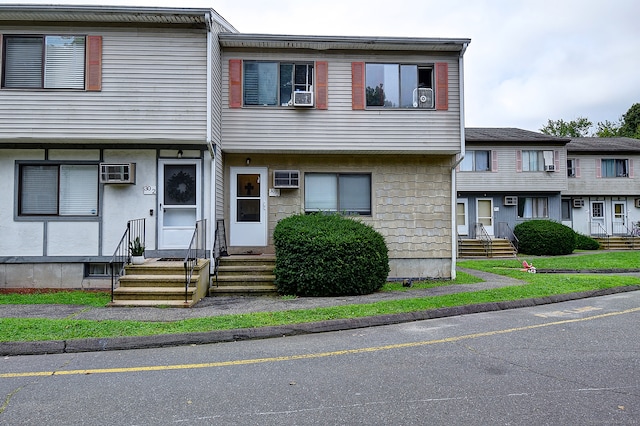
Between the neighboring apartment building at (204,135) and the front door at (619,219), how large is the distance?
73.8 feet

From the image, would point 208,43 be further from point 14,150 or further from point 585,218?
point 585,218

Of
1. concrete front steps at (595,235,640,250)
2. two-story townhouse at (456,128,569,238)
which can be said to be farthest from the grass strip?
concrete front steps at (595,235,640,250)

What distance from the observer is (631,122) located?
5166 cm

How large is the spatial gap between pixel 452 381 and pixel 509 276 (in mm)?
9404

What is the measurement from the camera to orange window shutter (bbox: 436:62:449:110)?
37.4 ft

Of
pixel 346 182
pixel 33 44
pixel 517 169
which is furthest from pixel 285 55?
pixel 517 169

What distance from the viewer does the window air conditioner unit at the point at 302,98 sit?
36.6 feet

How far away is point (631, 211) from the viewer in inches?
1107

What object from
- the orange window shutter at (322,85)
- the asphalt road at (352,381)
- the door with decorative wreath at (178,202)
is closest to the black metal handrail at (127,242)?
the door with decorative wreath at (178,202)

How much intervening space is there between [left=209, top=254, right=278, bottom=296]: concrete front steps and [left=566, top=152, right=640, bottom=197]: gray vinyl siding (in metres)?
24.4

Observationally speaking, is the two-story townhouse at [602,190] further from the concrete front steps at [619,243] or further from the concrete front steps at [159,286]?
the concrete front steps at [159,286]

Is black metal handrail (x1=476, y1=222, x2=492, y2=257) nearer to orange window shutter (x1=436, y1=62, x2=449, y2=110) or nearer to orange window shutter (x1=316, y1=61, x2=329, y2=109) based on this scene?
orange window shutter (x1=436, y1=62, x2=449, y2=110)

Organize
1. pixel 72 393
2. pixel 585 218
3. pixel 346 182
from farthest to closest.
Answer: pixel 585 218 < pixel 346 182 < pixel 72 393

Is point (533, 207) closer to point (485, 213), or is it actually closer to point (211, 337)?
point (485, 213)
